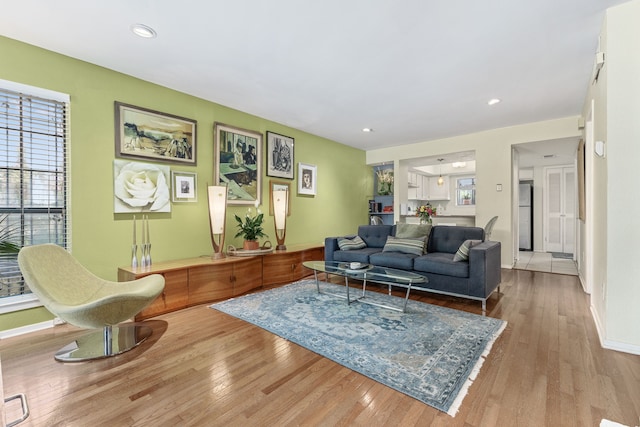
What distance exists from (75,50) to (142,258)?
2151 millimetres

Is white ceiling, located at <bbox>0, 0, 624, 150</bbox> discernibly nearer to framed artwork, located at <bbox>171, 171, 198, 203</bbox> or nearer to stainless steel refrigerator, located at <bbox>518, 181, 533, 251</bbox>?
framed artwork, located at <bbox>171, 171, 198, 203</bbox>

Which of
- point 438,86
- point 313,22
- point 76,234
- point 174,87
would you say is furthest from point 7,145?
point 438,86

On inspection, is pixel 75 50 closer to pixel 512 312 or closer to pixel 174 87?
pixel 174 87

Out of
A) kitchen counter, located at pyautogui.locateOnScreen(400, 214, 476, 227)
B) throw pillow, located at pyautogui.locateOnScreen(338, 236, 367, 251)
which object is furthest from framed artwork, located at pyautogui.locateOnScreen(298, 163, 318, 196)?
kitchen counter, located at pyautogui.locateOnScreen(400, 214, 476, 227)

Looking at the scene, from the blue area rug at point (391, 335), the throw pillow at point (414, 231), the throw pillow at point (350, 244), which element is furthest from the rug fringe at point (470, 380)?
the throw pillow at point (350, 244)

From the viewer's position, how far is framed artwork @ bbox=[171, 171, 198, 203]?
360 centimetres

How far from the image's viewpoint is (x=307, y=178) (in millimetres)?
5512

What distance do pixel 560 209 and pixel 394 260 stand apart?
20.1ft

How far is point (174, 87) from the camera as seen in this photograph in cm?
356

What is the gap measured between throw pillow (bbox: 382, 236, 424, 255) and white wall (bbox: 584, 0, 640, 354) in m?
1.90

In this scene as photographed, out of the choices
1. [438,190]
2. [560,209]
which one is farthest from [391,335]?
[560,209]

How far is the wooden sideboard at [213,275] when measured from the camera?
301 centimetres

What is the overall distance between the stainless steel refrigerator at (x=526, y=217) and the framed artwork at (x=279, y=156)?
665cm

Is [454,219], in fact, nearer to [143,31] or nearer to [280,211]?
[280,211]
